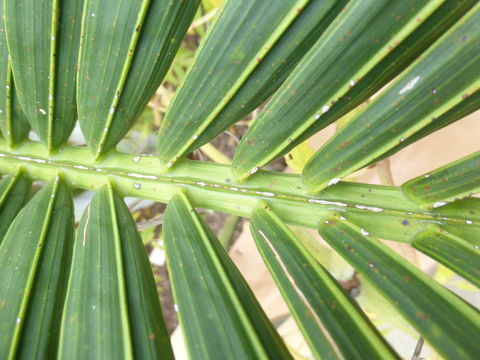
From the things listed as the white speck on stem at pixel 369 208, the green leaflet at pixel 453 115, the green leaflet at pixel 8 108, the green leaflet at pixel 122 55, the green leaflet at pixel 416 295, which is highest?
the green leaflet at pixel 8 108

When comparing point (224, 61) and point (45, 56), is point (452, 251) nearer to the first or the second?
point (224, 61)

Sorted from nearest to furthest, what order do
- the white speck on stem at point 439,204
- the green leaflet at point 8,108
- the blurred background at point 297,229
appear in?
the white speck on stem at point 439,204 < the green leaflet at point 8,108 < the blurred background at point 297,229

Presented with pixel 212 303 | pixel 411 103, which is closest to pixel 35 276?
pixel 212 303

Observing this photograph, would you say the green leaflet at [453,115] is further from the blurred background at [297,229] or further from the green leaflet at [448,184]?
the blurred background at [297,229]

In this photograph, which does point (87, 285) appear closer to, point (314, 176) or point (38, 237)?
point (38, 237)

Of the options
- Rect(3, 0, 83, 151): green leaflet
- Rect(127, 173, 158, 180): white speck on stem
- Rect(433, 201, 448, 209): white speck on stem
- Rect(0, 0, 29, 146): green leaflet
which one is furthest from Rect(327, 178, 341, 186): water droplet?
Rect(0, 0, 29, 146): green leaflet

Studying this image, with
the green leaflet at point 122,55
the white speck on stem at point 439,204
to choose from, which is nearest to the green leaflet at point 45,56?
the green leaflet at point 122,55
